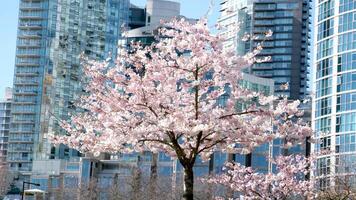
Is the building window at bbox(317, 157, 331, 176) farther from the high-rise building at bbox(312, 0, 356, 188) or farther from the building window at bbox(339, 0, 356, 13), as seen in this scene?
the building window at bbox(339, 0, 356, 13)

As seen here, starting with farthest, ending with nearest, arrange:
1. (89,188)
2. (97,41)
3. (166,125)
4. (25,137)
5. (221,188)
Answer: (97,41) → (25,137) → (89,188) → (221,188) → (166,125)

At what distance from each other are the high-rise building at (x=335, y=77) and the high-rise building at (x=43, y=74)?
56108 millimetres

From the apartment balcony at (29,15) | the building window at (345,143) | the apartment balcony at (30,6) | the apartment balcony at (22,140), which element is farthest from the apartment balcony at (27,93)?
the building window at (345,143)

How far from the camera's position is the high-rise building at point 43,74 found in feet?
489

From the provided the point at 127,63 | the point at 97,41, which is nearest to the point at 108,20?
the point at 97,41

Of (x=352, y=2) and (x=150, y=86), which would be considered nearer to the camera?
(x=150, y=86)

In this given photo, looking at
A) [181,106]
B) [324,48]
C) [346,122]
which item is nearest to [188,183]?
[181,106]

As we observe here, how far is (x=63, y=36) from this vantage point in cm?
15588

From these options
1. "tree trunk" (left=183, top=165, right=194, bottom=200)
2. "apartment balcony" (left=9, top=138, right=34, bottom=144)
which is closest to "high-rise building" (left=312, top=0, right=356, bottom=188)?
"tree trunk" (left=183, top=165, right=194, bottom=200)

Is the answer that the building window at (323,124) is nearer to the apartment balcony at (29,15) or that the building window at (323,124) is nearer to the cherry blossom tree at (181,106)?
the cherry blossom tree at (181,106)

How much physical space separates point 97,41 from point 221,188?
88.7 meters

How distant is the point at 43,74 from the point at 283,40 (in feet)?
200

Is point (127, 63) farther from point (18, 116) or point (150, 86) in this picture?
point (18, 116)

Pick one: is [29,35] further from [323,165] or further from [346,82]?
[323,165]
